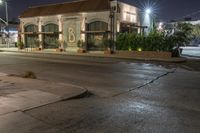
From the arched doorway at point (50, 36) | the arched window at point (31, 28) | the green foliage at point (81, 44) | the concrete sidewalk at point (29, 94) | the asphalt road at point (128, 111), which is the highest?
the arched window at point (31, 28)

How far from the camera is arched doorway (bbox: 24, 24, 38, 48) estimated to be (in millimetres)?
40906

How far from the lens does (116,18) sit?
105 ft

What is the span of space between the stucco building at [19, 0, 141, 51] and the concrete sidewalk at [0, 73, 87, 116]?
21.9 m

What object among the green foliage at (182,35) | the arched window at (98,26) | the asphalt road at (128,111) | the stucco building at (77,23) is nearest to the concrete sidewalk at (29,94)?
the asphalt road at (128,111)

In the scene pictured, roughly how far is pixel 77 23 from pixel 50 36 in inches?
235

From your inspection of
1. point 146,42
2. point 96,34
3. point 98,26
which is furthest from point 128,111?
point 96,34

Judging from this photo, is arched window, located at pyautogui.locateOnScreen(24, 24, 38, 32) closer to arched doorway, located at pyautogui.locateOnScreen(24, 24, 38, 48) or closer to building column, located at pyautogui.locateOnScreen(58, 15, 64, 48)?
arched doorway, located at pyautogui.locateOnScreen(24, 24, 38, 48)

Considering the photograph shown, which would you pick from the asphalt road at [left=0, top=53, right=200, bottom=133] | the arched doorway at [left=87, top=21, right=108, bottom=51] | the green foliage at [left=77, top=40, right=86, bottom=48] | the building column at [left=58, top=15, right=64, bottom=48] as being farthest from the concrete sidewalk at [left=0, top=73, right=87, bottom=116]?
the building column at [left=58, top=15, right=64, bottom=48]

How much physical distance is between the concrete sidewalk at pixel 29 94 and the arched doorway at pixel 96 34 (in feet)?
73.1

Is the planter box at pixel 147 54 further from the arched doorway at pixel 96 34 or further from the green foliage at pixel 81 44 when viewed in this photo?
the green foliage at pixel 81 44

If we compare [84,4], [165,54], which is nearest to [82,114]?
[165,54]

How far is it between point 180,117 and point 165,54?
19.1 meters

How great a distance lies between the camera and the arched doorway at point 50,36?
38.0 m

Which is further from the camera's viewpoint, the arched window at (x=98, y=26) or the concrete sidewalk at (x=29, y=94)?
the arched window at (x=98, y=26)
